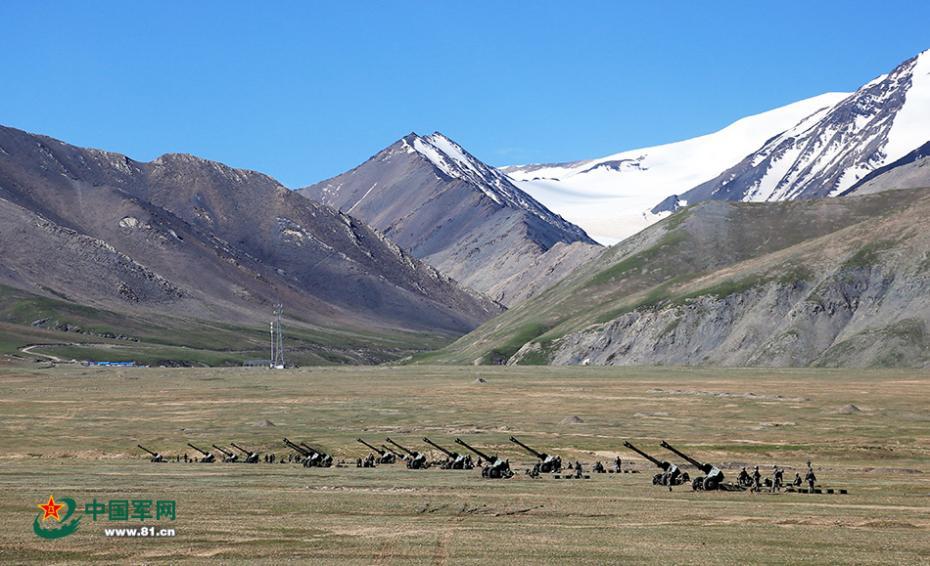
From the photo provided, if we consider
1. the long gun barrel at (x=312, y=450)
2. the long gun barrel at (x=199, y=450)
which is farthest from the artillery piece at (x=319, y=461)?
the long gun barrel at (x=199, y=450)

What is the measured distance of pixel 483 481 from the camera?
6881 centimetres

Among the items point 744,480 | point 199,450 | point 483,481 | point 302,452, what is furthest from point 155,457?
point 744,480

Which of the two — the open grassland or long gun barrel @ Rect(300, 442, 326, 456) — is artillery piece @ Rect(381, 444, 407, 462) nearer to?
the open grassland

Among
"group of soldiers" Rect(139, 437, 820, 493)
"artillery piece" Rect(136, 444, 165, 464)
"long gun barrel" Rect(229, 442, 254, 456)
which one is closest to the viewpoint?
"group of soldiers" Rect(139, 437, 820, 493)

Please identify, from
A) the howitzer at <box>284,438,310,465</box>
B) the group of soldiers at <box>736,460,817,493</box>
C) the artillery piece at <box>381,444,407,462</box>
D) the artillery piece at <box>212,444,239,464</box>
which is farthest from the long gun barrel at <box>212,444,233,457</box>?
the group of soldiers at <box>736,460,817,493</box>

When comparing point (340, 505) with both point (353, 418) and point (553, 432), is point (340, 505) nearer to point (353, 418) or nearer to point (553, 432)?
point (553, 432)

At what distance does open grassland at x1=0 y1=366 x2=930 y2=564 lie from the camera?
43156 mm

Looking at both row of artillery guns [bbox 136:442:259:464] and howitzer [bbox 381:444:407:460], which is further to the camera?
row of artillery guns [bbox 136:442:259:464]

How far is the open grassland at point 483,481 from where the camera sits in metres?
43.2

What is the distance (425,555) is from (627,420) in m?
76.7

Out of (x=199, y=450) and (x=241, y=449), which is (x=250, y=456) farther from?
(x=199, y=450)

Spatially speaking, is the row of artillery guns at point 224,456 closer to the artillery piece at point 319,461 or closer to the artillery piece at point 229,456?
the artillery piece at point 229,456

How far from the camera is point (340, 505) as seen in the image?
181 feet

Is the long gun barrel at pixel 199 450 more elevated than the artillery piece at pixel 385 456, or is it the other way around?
the long gun barrel at pixel 199 450
